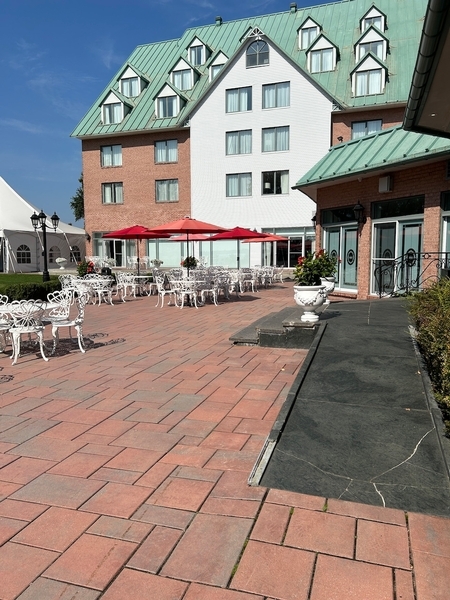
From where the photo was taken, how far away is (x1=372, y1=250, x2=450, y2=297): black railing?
10.5m

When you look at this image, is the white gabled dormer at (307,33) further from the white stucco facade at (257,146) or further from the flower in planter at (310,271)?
the flower in planter at (310,271)

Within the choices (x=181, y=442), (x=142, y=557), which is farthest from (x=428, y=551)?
(x=181, y=442)

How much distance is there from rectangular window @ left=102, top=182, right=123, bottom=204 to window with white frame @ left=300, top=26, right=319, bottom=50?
14548mm

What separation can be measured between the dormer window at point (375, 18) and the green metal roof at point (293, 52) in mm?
437

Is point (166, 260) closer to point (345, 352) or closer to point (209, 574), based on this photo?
point (345, 352)

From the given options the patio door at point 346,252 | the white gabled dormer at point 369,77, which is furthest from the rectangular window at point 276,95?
the patio door at point 346,252

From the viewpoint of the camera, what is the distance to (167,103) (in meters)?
29.2

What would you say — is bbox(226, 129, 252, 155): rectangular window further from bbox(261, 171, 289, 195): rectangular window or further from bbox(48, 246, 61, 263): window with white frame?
bbox(48, 246, 61, 263): window with white frame

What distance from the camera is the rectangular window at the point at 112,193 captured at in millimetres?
30188

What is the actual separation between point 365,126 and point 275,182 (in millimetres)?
5701

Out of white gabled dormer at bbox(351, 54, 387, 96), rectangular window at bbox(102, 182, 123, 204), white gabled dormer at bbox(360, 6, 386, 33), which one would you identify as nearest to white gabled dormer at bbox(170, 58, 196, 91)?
rectangular window at bbox(102, 182, 123, 204)

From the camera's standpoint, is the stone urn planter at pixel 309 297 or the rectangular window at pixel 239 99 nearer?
the stone urn planter at pixel 309 297

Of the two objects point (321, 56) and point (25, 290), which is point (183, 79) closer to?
point (321, 56)

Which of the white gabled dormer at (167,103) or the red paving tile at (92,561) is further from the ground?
the white gabled dormer at (167,103)
